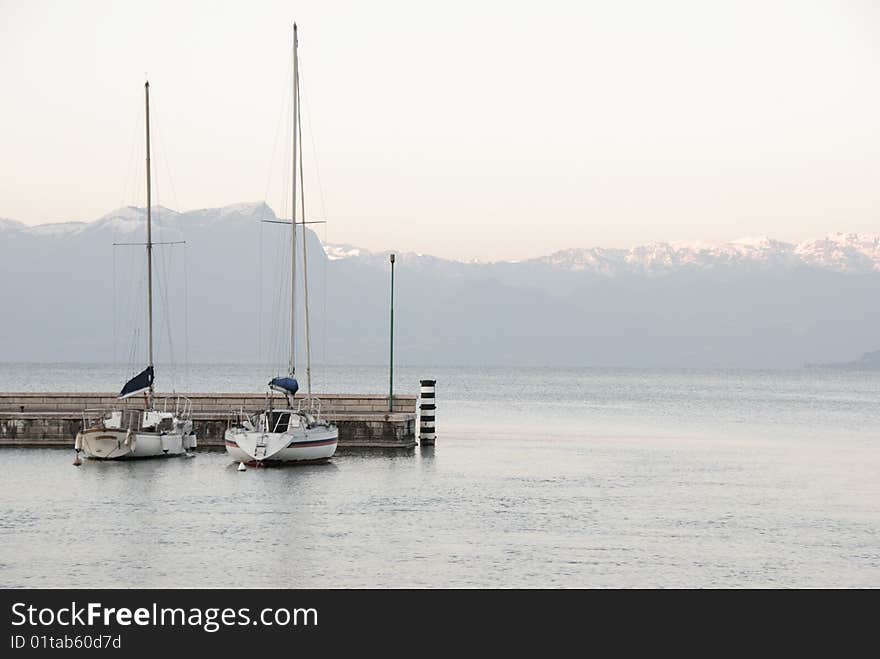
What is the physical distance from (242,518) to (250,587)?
10.6 meters

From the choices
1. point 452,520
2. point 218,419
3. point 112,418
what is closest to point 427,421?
point 218,419

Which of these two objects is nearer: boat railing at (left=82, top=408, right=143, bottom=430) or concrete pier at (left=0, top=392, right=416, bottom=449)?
boat railing at (left=82, top=408, right=143, bottom=430)

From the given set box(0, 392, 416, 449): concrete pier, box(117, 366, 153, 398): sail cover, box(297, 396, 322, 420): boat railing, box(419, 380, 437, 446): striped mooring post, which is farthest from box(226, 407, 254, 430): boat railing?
box(419, 380, 437, 446): striped mooring post

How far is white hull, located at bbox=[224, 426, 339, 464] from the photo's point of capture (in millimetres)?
51156

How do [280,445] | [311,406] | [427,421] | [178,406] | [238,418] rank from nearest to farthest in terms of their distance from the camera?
1. [280,445]
2. [311,406]
3. [238,418]
4. [178,406]
5. [427,421]

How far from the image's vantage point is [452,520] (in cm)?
3884

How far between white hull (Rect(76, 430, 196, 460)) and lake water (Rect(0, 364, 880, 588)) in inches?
33.3

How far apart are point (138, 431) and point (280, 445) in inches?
289

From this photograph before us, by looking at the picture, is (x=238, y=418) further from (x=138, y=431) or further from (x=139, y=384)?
(x=138, y=431)

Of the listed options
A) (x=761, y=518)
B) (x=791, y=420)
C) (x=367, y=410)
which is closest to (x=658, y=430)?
(x=791, y=420)

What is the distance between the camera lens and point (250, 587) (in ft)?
92.0
